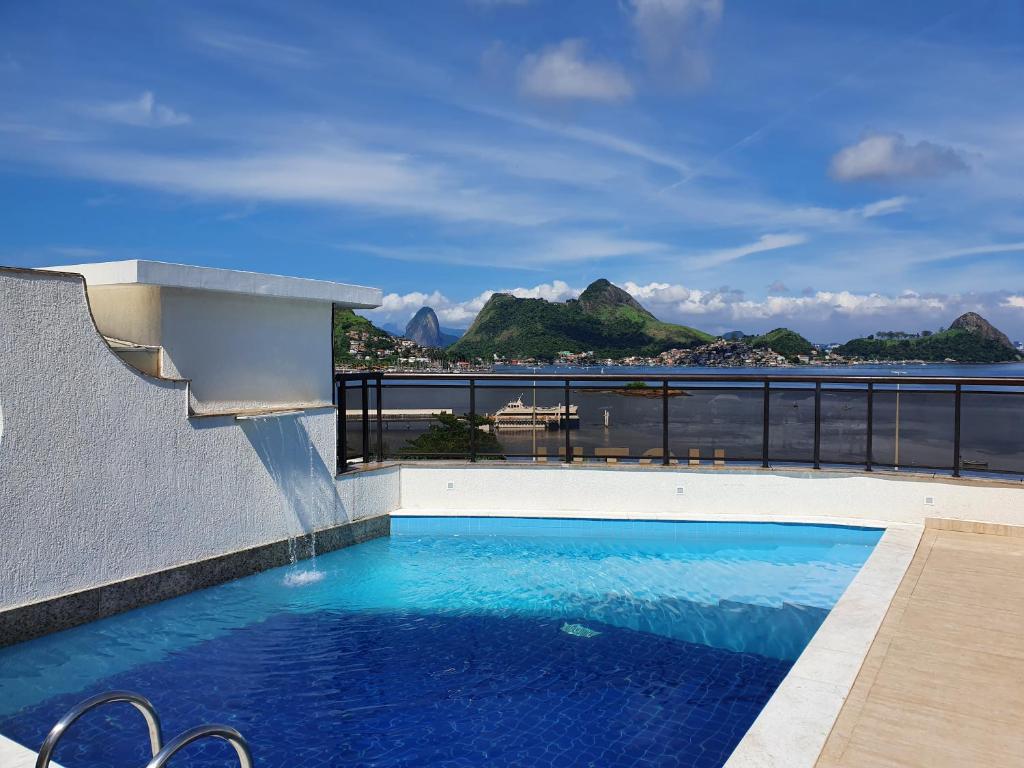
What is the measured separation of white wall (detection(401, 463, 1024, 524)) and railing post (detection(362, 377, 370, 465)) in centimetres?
57

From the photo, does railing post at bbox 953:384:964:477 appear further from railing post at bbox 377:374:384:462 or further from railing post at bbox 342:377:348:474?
railing post at bbox 342:377:348:474

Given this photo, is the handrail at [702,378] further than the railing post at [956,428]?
No

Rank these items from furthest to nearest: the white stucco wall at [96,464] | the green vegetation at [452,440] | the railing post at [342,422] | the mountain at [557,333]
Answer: the mountain at [557,333] → the green vegetation at [452,440] → the railing post at [342,422] → the white stucco wall at [96,464]

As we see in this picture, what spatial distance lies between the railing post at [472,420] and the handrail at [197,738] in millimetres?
7610

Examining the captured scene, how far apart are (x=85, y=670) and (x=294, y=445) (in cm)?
320

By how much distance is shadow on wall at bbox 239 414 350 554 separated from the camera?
299 inches

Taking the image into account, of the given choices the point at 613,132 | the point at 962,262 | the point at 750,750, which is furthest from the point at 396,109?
the point at 962,262

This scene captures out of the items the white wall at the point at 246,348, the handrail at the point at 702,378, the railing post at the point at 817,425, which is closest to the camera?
the white wall at the point at 246,348

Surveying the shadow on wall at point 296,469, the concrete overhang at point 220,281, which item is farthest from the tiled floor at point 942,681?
the concrete overhang at point 220,281

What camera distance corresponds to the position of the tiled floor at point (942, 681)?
3.40 metres

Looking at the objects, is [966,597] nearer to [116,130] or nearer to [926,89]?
[926,89]

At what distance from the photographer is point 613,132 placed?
21297mm

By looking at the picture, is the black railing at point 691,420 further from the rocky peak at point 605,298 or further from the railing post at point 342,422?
the rocky peak at point 605,298

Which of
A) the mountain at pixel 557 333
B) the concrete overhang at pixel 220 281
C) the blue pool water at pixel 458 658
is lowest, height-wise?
the blue pool water at pixel 458 658
